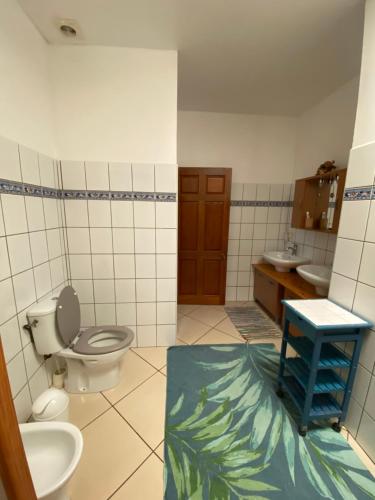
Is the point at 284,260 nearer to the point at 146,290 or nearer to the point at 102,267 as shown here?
the point at 146,290

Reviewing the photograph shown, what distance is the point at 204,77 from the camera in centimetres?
202

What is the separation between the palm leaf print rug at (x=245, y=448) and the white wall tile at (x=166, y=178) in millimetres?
1532

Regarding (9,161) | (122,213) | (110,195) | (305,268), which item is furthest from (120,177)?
(305,268)

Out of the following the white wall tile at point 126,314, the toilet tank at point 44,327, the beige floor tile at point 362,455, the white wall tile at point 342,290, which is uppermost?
the white wall tile at point 342,290

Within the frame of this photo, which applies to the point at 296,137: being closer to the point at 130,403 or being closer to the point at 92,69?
the point at 92,69

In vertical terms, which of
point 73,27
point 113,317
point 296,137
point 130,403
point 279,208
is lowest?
point 130,403

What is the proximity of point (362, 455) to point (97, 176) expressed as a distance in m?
2.52

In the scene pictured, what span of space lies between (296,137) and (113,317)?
307cm

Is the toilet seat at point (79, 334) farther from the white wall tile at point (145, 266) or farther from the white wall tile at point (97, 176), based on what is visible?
the white wall tile at point (97, 176)

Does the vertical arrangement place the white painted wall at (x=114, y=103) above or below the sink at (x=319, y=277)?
above

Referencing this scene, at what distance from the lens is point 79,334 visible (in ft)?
5.63

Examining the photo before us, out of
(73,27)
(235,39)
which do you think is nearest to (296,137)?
(235,39)

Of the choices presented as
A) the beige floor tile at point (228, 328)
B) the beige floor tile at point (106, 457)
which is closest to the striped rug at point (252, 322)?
the beige floor tile at point (228, 328)

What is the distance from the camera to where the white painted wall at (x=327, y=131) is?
2.03 meters
